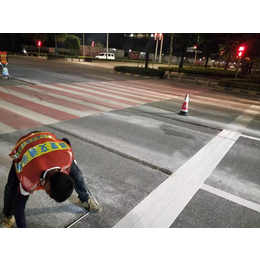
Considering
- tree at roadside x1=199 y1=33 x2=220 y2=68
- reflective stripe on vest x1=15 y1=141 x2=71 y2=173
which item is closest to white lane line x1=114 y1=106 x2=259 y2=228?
reflective stripe on vest x1=15 y1=141 x2=71 y2=173

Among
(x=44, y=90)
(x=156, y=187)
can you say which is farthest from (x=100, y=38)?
(x=156, y=187)

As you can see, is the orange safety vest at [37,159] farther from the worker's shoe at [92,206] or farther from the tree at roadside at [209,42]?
the tree at roadside at [209,42]

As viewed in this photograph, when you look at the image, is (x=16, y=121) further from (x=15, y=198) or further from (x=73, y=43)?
(x=73, y=43)

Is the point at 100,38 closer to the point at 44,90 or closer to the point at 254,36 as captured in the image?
the point at 254,36

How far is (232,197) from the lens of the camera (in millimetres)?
3377

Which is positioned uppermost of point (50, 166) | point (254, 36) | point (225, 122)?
point (254, 36)

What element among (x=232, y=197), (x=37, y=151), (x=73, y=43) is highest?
(x=73, y=43)

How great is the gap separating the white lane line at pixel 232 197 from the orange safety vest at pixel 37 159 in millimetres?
2559

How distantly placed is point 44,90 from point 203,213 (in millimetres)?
9132

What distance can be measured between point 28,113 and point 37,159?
521 centimetres

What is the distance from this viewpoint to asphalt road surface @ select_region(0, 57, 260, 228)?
2.82 m

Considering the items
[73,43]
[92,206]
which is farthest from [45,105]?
[73,43]

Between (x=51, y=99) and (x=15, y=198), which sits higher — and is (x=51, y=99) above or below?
below

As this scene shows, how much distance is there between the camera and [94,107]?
26.0 ft
